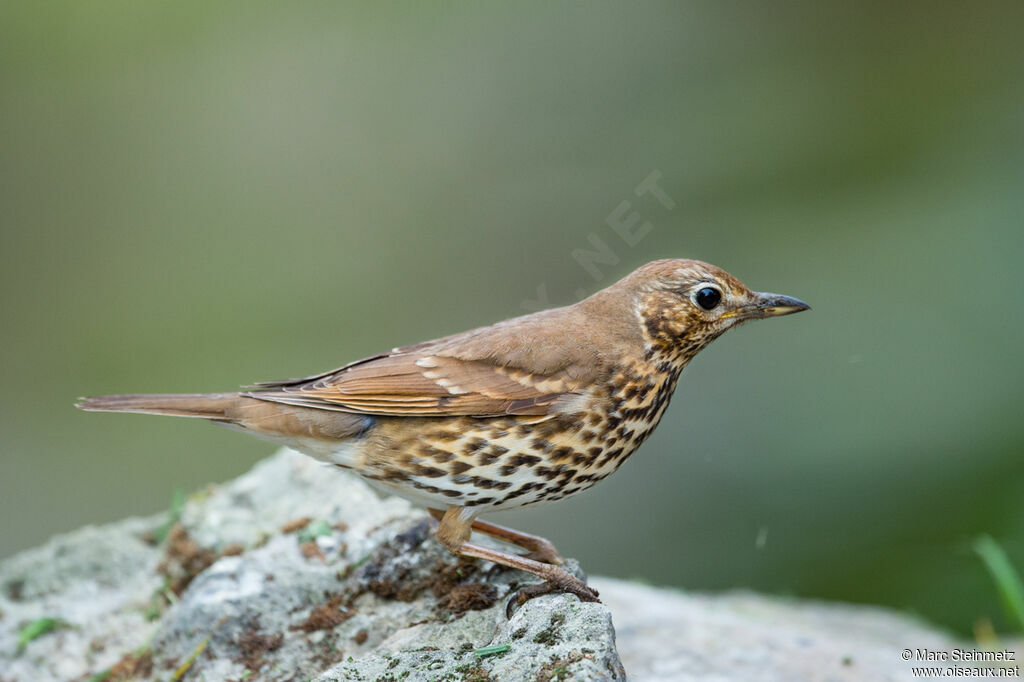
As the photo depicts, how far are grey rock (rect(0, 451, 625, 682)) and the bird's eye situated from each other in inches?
58.7

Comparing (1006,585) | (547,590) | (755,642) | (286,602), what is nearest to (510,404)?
(547,590)

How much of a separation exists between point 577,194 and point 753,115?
2355 mm

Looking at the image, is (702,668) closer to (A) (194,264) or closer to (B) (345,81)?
(A) (194,264)

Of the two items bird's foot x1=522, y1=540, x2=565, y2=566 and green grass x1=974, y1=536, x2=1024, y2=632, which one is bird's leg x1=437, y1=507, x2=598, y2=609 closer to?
bird's foot x1=522, y1=540, x2=565, y2=566

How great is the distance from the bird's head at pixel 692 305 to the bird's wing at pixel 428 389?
1.80 ft

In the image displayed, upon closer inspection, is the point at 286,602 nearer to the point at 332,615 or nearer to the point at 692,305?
the point at 332,615

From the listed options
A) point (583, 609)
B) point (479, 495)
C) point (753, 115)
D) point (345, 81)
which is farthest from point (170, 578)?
point (345, 81)

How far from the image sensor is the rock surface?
3.90 meters

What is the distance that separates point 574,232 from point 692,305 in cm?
732

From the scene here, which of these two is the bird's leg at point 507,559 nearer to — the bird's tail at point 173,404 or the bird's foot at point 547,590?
Answer: the bird's foot at point 547,590

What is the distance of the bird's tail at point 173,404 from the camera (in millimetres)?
4980

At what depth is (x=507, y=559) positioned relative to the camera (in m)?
4.48

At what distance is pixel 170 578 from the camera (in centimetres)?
550

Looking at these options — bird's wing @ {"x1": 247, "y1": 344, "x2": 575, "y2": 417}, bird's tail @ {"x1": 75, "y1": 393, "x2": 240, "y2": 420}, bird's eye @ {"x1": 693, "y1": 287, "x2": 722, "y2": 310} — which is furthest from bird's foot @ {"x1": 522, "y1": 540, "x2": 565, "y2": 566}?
bird's tail @ {"x1": 75, "y1": 393, "x2": 240, "y2": 420}
